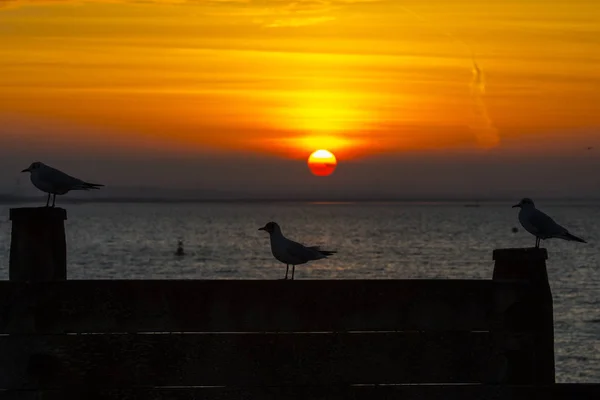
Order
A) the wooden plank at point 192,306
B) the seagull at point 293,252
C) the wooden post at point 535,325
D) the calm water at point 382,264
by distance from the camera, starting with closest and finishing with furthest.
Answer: the wooden plank at point 192,306
the wooden post at point 535,325
the seagull at point 293,252
the calm water at point 382,264

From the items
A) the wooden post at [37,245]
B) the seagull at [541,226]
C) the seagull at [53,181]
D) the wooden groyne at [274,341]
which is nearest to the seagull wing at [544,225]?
the seagull at [541,226]

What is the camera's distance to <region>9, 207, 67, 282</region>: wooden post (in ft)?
19.1

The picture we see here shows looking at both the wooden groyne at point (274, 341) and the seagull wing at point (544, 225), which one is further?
the seagull wing at point (544, 225)

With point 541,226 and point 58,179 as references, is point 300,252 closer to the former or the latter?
point 58,179

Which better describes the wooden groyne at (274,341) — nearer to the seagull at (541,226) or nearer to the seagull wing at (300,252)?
the seagull wing at (300,252)

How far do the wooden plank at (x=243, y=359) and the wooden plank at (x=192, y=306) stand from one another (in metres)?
0.07

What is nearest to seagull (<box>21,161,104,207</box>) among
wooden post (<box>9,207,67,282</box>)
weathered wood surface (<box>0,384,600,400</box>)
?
wooden post (<box>9,207,67,282</box>)

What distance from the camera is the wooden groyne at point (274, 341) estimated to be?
5.38 meters

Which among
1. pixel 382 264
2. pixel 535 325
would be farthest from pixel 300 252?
pixel 382 264

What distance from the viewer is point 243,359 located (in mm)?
5438

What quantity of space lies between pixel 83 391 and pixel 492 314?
84.6 inches

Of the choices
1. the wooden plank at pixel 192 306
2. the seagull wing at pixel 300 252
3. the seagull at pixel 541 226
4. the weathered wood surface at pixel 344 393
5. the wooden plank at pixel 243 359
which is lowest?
the weathered wood surface at pixel 344 393

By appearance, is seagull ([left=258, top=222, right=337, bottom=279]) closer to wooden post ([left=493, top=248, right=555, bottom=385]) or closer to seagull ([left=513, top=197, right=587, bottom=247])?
wooden post ([left=493, top=248, right=555, bottom=385])

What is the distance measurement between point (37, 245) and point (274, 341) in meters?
1.45
